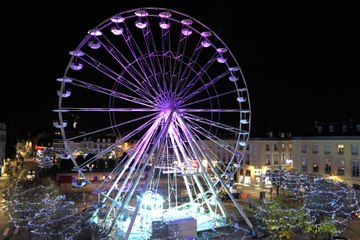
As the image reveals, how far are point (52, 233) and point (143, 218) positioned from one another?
22.5 feet

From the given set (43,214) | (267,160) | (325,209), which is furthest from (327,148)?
(43,214)

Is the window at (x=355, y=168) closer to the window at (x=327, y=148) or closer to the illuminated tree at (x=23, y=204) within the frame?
the window at (x=327, y=148)

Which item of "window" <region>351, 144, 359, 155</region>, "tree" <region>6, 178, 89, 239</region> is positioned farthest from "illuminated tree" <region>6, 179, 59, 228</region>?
"window" <region>351, 144, 359, 155</region>

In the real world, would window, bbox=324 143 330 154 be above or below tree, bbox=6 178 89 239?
above

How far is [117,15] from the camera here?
843 inches

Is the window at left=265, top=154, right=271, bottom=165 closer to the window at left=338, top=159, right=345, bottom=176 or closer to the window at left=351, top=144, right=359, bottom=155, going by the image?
the window at left=338, top=159, right=345, bottom=176

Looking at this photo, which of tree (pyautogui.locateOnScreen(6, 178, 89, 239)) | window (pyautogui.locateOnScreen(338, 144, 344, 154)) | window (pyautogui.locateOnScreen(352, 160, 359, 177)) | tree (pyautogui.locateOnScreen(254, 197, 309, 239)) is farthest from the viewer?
window (pyautogui.locateOnScreen(338, 144, 344, 154))

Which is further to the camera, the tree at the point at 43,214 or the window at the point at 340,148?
the window at the point at 340,148

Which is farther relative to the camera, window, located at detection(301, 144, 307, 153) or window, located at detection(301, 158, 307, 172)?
window, located at detection(301, 144, 307, 153)

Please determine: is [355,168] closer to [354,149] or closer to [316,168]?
[354,149]

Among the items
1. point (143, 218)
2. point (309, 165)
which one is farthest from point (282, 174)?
point (143, 218)

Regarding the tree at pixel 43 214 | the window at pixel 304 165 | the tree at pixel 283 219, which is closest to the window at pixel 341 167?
the window at pixel 304 165

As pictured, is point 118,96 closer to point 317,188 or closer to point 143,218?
point 143,218

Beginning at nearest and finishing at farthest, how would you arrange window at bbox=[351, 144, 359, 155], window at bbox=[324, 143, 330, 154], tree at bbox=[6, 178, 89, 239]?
1. tree at bbox=[6, 178, 89, 239]
2. window at bbox=[351, 144, 359, 155]
3. window at bbox=[324, 143, 330, 154]
